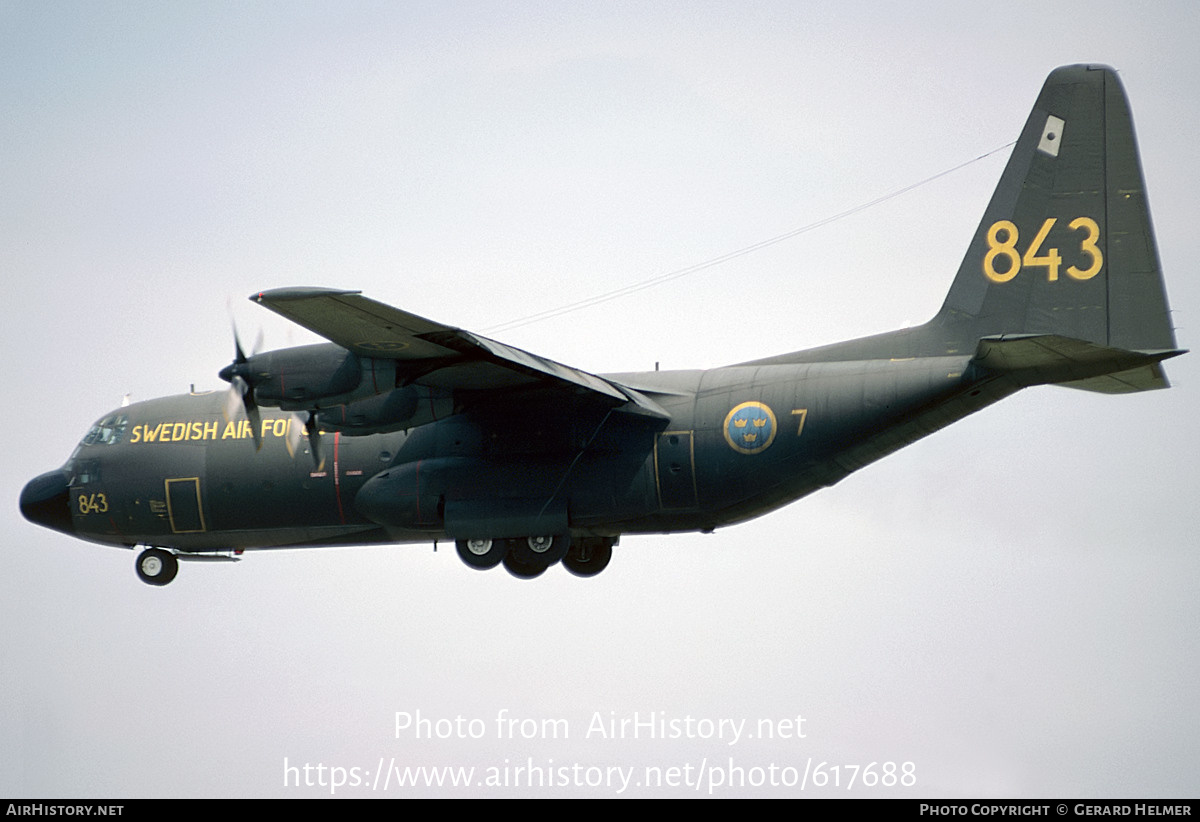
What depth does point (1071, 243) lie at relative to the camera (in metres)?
22.4

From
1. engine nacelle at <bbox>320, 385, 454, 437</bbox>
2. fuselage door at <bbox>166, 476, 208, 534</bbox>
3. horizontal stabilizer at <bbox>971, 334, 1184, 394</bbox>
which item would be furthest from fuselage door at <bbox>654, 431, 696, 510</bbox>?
fuselage door at <bbox>166, 476, 208, 534</bbox>

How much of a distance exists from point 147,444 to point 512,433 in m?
6.40

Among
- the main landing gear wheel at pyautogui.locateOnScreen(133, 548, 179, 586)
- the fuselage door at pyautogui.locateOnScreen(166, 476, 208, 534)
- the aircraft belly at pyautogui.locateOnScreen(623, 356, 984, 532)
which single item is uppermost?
the aircraft belly at pyautogui.locateOnScreen(623, 356, 984, 532)

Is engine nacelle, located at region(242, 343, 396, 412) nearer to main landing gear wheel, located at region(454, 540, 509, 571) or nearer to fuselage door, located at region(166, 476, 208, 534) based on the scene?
main landing gear wheel, located at region(454, 540, 509, 571)

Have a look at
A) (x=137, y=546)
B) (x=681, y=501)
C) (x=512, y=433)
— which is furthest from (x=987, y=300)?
(x=137, y=546)

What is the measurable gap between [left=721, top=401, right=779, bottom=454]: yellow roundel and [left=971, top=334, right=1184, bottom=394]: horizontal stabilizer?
301 cm

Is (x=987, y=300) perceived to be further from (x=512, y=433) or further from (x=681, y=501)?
(x=512, y=433)

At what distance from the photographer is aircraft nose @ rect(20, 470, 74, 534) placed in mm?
26297

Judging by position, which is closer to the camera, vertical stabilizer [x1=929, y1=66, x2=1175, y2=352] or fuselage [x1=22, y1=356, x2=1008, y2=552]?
vertical stabilizer [x1=929, y1=66, x2=1175, y2=352]

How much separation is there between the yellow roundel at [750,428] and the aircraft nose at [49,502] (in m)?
11.3

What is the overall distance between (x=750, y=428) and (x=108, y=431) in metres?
10.8

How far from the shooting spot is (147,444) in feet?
84.1

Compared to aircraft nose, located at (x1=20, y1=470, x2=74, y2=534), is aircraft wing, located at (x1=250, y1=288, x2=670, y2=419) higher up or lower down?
higher up

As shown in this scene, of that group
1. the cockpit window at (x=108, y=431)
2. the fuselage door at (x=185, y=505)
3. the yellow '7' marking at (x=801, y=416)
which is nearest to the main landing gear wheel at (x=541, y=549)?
the yellow '7' marking at (x=801, y=416)
